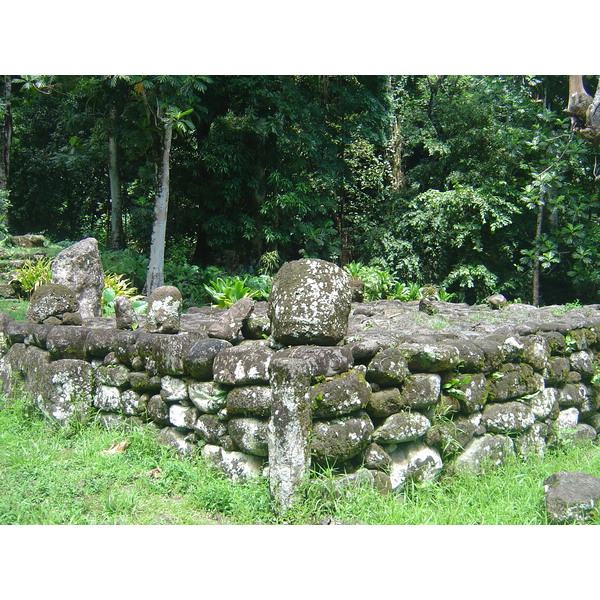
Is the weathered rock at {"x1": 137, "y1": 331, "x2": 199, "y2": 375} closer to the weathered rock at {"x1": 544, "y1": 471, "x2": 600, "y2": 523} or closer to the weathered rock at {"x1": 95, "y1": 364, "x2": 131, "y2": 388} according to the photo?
the weathered rock at {"x1": 95, "y1": 364, "x2": 131, "y2": 388}

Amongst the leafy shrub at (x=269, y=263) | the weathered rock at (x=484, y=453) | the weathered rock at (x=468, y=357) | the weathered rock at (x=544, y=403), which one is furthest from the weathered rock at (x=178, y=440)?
the leafy shrub at (x=269, y=263)

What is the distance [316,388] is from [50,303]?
11.1 feet

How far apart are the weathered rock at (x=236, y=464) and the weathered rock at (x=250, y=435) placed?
0.08m

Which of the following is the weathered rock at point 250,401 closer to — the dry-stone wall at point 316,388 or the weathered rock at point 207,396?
the dry-stone wall at point 316,388

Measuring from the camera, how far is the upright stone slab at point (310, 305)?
402 centimetres

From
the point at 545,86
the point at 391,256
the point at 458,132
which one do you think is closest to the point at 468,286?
the point at 391,256

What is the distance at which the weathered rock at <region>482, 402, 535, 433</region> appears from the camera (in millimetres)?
4812

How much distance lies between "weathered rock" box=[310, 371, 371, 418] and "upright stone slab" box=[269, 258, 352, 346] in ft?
1.18

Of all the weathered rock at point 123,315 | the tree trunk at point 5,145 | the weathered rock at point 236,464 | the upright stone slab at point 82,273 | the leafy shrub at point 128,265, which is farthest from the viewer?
the tree trunk at point 5,145

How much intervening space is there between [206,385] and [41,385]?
198 centimetres

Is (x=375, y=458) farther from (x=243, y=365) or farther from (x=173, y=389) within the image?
(x=173, y=389)

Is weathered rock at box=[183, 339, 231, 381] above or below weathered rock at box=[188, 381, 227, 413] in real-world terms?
above

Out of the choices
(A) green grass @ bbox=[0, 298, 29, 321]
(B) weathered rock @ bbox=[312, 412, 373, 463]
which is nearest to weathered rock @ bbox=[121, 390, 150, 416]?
(B) weathered rock @ bbox=[312, 412, 373, 463]

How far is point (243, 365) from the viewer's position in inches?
163
